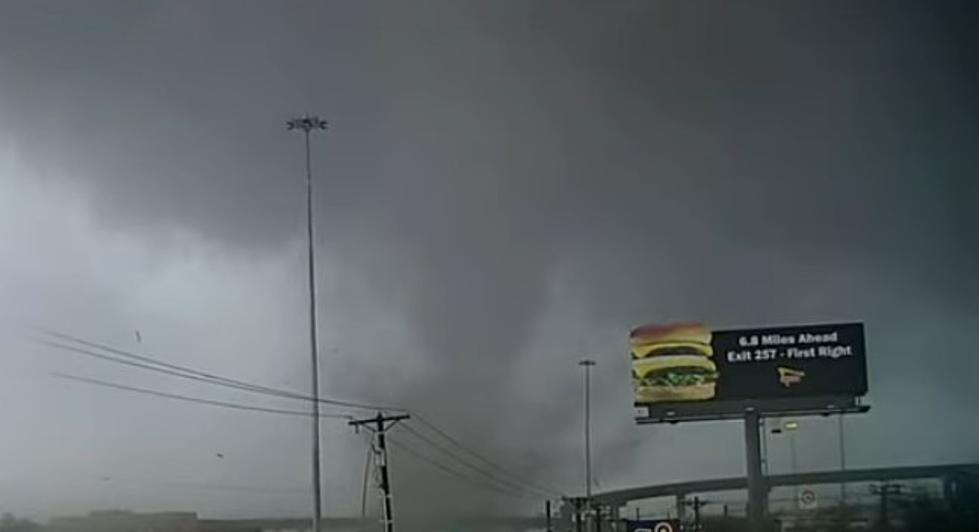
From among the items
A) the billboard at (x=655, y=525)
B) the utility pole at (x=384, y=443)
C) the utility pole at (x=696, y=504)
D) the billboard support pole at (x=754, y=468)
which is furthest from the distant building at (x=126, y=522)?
the billboard support pole at (x=754, y=468)

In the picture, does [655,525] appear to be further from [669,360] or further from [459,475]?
[459,475]

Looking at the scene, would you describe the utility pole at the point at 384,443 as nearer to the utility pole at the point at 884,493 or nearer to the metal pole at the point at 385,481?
the metal pole at the point at 385,481

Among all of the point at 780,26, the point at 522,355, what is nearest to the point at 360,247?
the point at 522,355

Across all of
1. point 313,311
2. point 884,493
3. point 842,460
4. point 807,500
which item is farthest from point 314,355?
point 884,493

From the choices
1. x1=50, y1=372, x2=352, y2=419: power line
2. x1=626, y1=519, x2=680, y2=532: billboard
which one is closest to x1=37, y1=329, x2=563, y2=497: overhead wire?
x1=50, y1=372, x2=352, y2=419: power line

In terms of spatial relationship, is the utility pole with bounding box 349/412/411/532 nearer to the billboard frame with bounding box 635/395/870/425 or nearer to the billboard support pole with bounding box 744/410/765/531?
the billboard frame with bounding box 635/395/870/425

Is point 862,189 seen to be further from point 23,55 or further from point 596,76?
point 23,55
